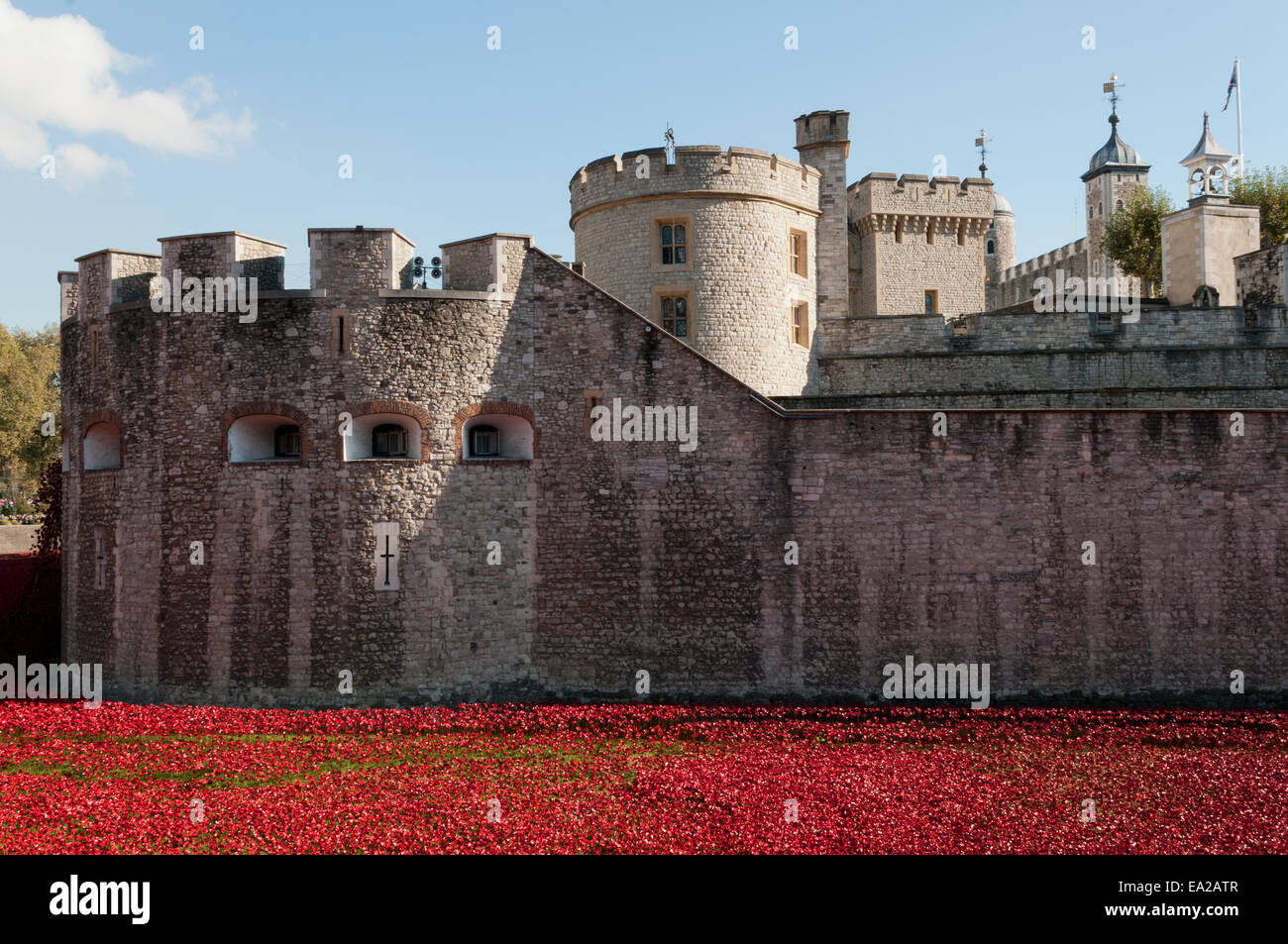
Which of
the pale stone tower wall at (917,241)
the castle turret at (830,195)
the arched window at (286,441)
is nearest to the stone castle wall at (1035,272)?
the pale stone tower wall at (917,241)

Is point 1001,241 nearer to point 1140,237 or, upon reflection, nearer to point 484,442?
point 1140,237

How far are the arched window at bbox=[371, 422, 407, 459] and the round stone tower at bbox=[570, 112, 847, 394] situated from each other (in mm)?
7551

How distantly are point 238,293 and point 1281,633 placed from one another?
62.8 feet

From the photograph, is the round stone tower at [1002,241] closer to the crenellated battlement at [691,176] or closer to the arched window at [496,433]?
the crenellated battlement at [691,176]

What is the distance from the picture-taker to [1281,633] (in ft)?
56.0

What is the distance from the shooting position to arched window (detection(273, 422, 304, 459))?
17.9 metres

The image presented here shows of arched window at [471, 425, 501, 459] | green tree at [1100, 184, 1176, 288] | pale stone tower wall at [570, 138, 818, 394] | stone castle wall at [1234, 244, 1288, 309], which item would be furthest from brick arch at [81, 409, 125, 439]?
green tree at [1100, 184, 1176, 288]

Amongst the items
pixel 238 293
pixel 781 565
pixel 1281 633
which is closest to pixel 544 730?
pixel 781 565

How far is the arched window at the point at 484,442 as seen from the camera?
1798cm

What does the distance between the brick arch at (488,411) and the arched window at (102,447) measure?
265 inches

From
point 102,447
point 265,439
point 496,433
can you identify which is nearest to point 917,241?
point 496,433

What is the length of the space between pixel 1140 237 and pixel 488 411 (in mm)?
35714

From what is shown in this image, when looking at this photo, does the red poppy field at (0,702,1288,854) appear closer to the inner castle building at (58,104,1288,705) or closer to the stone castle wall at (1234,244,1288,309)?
the inner castle building at (58,104,1288,705)

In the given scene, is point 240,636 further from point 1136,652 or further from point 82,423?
point 1136,652
